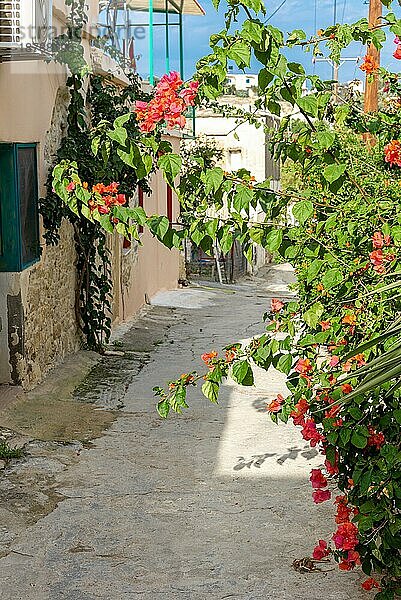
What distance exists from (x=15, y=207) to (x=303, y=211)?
4.89m

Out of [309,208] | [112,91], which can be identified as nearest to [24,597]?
[309,208]

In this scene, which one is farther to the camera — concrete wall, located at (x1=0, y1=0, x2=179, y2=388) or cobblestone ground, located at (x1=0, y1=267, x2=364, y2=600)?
concrete wall, located at (x1=0, y1=0, x2=179, y2=388)

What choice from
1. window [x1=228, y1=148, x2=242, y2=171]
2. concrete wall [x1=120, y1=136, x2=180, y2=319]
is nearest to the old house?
concrete wall [x1=120, y1=136, x2=180, y2=319]

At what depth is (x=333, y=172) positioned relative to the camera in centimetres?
368

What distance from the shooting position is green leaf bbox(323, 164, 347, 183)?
366 cm

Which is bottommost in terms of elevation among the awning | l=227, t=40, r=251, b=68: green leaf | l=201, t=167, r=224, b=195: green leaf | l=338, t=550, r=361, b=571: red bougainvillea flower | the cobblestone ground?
the cobblestone ground

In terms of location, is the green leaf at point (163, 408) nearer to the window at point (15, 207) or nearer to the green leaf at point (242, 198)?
the green leaf at point (242, 198)

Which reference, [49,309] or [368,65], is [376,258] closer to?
[368,65]

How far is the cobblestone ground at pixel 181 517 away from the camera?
4.64 metres

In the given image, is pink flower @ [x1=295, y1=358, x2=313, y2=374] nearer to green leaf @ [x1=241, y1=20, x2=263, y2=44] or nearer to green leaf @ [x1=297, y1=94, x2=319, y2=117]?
green leaf @ [x1=297, y1=94, x2=319, y2=117]

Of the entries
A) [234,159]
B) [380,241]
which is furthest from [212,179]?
[234,159]

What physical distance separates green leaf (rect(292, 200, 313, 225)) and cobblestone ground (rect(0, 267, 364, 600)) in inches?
72.5

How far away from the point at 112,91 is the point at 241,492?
6503 mm

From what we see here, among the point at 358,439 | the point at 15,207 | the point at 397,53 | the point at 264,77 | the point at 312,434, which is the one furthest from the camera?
the point at 15,207
